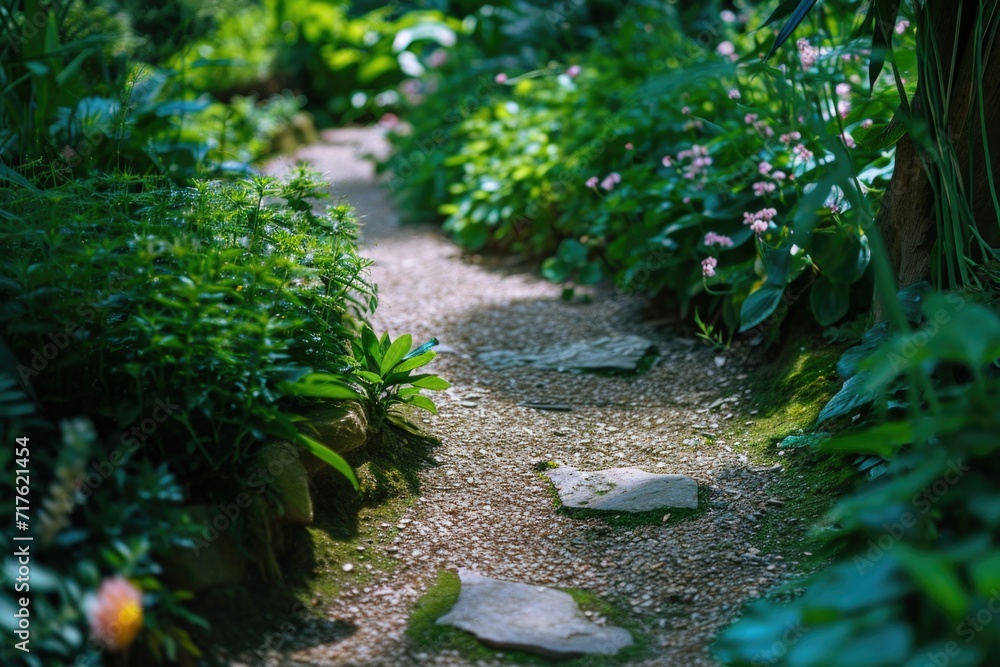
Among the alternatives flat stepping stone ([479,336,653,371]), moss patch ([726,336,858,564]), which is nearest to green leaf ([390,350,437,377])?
flat stepping stone ([479,336,653,371])

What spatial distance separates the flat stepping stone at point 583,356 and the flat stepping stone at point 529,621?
1.30 m

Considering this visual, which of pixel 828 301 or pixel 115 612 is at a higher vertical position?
pixel 828 301

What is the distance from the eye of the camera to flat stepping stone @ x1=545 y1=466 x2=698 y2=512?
2227 millimetres

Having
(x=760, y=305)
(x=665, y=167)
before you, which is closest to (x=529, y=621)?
(x=760, y=305)

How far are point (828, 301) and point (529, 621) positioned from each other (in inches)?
57.3

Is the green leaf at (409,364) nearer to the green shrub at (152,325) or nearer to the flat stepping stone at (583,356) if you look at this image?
the green shrub at (152,325)

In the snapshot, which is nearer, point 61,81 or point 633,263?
point 61,81

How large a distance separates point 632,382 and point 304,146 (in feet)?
16.3

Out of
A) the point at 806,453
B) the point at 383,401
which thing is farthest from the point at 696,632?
the point at 383,401

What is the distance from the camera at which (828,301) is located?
105 inches

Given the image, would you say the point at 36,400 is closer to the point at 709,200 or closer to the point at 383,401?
the point at 383,401

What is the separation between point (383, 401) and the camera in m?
2.39

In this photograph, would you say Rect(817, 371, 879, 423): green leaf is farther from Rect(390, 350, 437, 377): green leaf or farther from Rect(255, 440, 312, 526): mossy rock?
Rect(255, 440, 312, 526): mossy rock

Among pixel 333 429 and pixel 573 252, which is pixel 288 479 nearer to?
pixel 333 429
